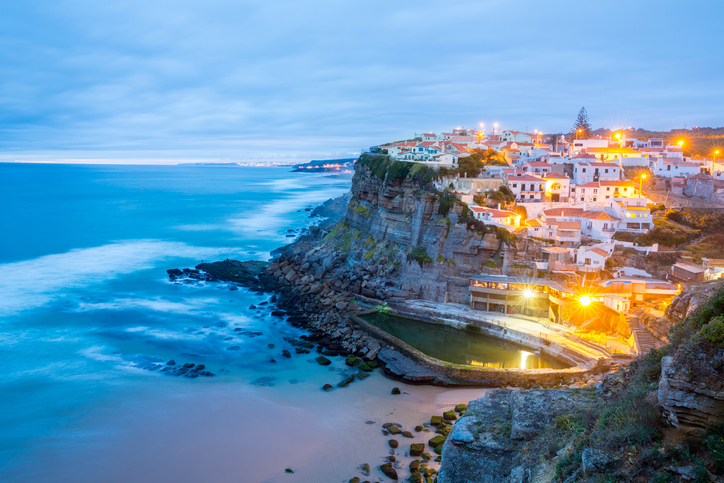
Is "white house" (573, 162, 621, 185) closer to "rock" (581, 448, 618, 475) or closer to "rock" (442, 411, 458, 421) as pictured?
"rock" (442, 411, 458, 421)

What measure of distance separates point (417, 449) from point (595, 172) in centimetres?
3430

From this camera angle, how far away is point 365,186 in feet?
142

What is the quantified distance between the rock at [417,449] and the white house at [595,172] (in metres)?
32.9

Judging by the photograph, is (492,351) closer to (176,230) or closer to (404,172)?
(404,172)

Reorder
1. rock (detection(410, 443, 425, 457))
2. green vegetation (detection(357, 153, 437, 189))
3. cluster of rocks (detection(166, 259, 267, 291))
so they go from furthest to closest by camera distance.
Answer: cluster of rocks (detection(166, 259, 267, 291)), green vegetation (detection(357, 153, 437, 189)), rock (detection(410, 443, 425, 457))

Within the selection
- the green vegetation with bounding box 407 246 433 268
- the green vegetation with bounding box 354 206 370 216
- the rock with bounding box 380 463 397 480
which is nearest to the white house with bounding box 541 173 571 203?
the green vegetation with bounding box 407 246 433 268

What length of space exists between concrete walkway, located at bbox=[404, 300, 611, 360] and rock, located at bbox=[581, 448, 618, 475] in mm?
15760

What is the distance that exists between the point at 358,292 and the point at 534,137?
36.9 m

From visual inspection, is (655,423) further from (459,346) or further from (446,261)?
(446,261)

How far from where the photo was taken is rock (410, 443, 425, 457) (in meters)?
15.4

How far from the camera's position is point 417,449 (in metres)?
15.4

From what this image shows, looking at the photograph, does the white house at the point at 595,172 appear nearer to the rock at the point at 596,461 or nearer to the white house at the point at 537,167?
the white house at the point at 537,167

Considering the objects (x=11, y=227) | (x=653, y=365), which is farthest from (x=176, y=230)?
(x=653, y=365)

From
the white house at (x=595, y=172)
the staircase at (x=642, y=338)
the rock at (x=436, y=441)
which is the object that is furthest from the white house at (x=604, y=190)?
the rock at (x=436, y=441)
